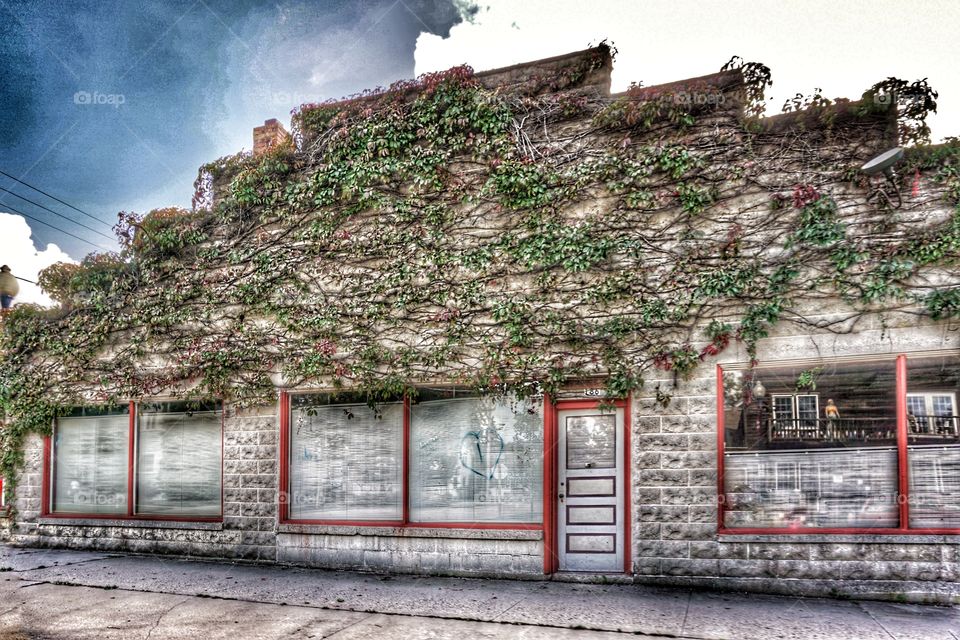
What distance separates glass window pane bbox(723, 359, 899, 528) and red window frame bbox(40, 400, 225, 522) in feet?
25.6

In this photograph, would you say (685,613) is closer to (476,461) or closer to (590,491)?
(590,491)

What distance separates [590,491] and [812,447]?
2.76 meters

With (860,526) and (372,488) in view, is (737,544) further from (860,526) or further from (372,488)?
(372,488)

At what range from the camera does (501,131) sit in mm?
9461

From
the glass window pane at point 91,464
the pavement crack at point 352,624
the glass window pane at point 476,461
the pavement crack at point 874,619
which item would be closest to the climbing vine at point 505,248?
the glass window pane at point 476,461

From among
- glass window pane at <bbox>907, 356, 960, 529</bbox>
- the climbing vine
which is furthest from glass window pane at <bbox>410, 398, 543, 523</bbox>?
glass window pane at <bbox>907, 356, 960, 529</bbox>

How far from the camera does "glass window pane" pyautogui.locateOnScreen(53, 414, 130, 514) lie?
11555 millimetres

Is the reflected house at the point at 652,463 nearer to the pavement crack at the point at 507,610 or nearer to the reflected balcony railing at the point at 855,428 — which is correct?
the reflected balcony railing at the point at 855,428

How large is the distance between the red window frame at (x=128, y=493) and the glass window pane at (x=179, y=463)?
78 millimetres

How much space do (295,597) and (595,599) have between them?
3565 mm

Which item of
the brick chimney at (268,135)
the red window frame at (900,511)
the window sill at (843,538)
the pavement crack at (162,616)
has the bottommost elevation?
the pavement crack at (162,616)

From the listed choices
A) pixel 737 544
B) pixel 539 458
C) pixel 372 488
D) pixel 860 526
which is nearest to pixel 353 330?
pixel 372 488

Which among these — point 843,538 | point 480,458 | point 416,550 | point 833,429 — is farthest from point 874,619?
point 416,550

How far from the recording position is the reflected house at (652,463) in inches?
300
